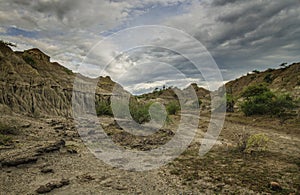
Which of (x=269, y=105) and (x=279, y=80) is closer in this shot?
(x=269, y=105)

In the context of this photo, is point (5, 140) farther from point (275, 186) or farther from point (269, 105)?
point (269, 105)

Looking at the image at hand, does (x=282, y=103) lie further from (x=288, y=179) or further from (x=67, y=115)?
(x=67, y=115)

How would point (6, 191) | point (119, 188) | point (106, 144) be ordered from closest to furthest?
point (6, 191) < point (119, 188) < point (106, 144)

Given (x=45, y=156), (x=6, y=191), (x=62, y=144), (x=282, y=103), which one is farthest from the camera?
(x=282, y=103)

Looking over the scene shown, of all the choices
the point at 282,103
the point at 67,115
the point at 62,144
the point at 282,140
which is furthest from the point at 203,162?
the point at 282,103

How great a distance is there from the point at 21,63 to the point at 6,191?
17071 millimetres

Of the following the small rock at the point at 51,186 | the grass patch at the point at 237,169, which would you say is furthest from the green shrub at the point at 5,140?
the grass patch at the point at 237,169

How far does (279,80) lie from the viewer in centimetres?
4406

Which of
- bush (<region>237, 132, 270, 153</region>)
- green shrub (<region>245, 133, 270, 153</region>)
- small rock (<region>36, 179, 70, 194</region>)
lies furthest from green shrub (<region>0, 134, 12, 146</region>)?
green shrub (<region>245, 133, 270, 153</region>)

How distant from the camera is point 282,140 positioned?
43.6 ft

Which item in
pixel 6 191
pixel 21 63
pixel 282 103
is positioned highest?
pixel 21 63

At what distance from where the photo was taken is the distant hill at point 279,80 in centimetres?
3523

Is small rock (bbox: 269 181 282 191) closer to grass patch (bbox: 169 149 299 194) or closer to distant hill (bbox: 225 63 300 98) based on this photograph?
grass patch (bbox: 169 149 299 194)

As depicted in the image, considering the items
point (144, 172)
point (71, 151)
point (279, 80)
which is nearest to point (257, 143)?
point (144, 172)
